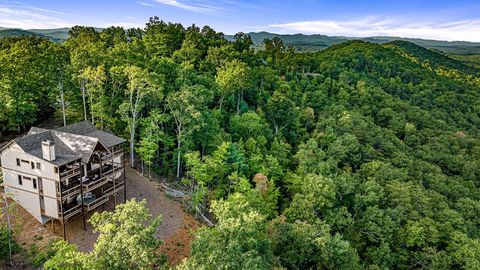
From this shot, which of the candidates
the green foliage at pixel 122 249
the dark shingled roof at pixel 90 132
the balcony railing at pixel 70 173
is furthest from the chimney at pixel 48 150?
the green foliage at pixel 122 249

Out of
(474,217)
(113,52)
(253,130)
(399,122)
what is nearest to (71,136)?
(113,52)

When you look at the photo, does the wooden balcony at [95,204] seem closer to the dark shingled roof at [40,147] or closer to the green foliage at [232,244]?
the dark shingled roof at [40,147]

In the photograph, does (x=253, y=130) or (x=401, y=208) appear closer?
(x=401, y=208)

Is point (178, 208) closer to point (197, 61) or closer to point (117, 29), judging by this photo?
point (197, 61)

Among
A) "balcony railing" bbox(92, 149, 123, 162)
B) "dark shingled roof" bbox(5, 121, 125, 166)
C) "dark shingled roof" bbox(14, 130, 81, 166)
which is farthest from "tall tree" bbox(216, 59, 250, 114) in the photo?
"dark shingled roof" bbox(14, 130, 81, 166)

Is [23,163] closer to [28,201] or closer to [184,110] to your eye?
[28,201]

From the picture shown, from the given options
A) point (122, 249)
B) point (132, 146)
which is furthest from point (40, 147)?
point (122, 249)

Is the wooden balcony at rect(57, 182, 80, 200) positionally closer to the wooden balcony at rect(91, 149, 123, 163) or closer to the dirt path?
the wooden balcony at rect(91, 149, 123, 163)
